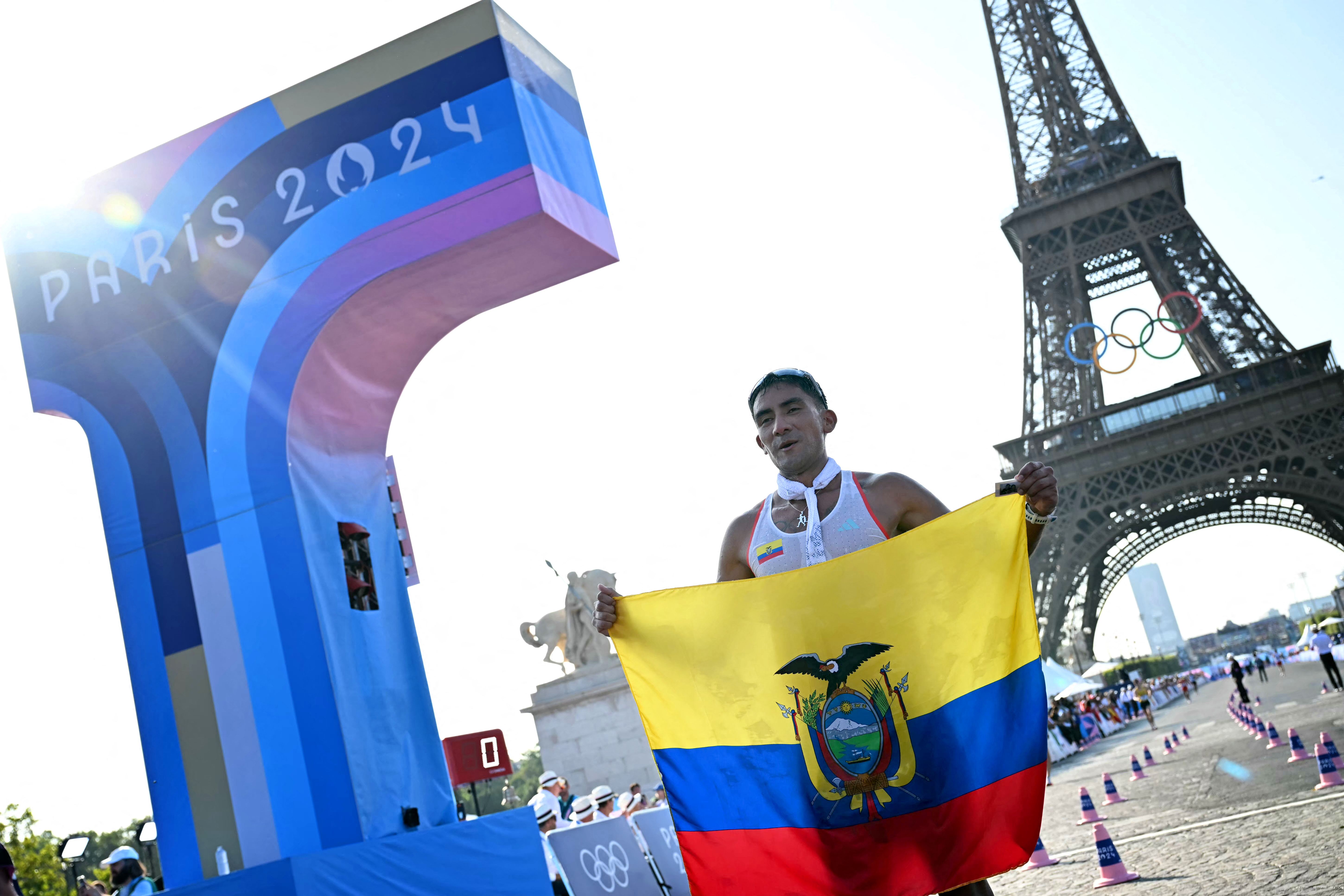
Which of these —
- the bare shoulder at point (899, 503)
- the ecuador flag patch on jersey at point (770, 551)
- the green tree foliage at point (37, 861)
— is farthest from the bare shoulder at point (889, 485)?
the green tree foliage at point (37, 861)

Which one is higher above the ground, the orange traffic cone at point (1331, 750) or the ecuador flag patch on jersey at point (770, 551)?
the ecuador flag patch on jersey at point (770, 551)

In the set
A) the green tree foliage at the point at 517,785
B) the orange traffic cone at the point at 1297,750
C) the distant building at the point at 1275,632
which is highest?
the orange traffic cone at the point at 1297,750

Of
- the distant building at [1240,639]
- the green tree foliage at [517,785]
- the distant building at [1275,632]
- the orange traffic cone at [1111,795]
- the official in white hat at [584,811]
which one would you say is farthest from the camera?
the distant building at [1275,632]

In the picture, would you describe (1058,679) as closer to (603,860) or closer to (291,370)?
(603,860)

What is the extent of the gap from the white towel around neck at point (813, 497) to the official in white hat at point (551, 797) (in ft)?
25.7

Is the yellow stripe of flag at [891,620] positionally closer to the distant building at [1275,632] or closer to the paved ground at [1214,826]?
the paved ground at [1214,826]

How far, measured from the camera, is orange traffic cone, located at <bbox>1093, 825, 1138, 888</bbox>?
21.8 ft

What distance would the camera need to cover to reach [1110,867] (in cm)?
673

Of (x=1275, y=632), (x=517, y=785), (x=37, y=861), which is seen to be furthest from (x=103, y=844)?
(x=1275, y=632)

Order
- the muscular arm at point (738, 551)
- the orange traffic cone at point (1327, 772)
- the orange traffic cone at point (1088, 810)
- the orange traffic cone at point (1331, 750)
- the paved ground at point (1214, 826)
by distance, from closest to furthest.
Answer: the muscular arm at point (738, 551)
the paved ground at point (1214, 826)
the orange traffic cone at point (1327, 772)
the orange traffic cone at point (1331, 750)
the orange traffic cone at point (1088, 810)

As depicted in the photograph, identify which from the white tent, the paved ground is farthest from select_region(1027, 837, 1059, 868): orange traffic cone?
the white tent

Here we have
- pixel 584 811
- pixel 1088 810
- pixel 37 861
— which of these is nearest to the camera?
pixel 1088 810

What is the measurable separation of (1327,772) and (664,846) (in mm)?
5956

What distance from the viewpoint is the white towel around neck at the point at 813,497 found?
11.6 ft
